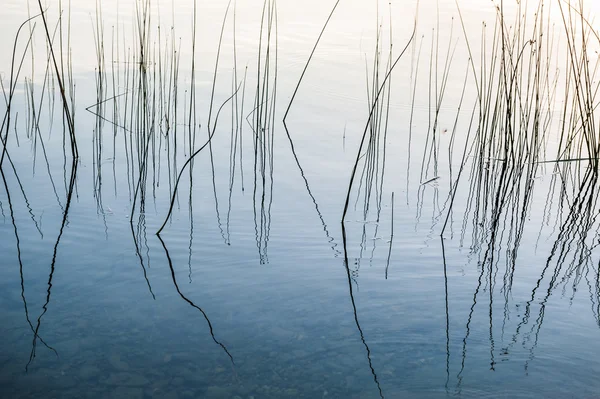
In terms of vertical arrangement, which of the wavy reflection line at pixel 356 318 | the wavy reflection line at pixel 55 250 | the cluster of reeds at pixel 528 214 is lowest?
the wavy reflection line at pixel 55 250

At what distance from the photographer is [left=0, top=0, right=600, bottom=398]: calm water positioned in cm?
126

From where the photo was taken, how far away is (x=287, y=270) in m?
1.75

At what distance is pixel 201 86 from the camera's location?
4.09 meters

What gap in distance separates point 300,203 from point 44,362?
3.98 feet

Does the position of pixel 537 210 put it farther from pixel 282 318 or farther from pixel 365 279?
pixel 282 318

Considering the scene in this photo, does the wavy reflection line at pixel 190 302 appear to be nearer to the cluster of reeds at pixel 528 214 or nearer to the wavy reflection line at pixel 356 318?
the wavy reflection line at pixel 356 318

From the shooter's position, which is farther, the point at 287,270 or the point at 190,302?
the point at 287,270

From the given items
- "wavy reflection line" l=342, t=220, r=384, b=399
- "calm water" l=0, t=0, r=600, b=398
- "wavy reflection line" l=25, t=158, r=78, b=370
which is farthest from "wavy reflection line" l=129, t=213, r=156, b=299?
"wavy reflection line" l=342, t=220, r=384, b=399

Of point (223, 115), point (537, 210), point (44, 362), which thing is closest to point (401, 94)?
point (223, 115)

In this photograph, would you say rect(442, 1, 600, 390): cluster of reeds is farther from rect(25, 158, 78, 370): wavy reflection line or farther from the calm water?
rect(25, 158, 78, 370): wavy reflection line

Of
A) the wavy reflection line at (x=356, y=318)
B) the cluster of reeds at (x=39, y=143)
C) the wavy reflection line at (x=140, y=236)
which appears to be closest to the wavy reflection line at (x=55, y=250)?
the cluster of reeds at (x=39, y=143)

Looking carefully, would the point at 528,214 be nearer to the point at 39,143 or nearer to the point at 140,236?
the point at 140,236

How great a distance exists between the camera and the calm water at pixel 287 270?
1262mm

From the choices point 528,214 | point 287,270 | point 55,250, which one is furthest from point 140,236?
point 528,214
